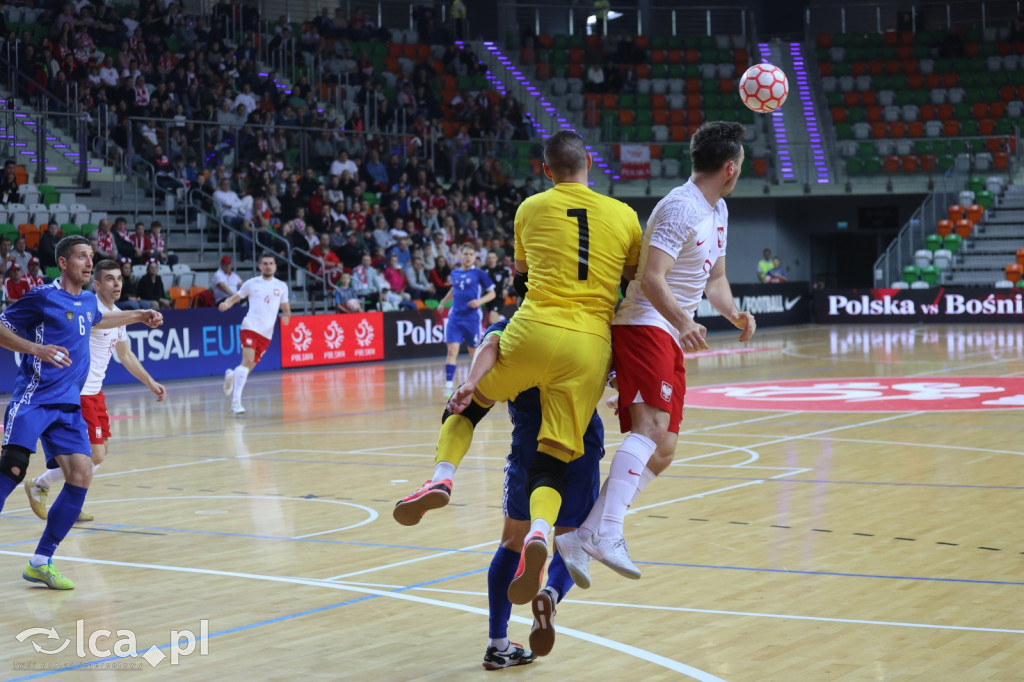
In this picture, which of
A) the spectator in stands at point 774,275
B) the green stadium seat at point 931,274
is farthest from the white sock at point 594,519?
the spectator in stands at point 774,275

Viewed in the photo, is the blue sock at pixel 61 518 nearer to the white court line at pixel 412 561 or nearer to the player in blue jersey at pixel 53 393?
the player in blue jersey at pixel 53 393

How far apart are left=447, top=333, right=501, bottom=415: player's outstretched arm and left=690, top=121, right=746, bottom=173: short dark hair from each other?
128 cm

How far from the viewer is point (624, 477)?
17.6 feet

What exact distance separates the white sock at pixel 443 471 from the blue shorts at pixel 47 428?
9.15ft

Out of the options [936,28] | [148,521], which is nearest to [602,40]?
[936,28]

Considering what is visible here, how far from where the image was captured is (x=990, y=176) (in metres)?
34.1

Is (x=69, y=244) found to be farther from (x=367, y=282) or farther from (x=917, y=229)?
(x=917, y=229)

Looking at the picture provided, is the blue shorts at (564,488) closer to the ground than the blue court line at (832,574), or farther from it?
farther from it

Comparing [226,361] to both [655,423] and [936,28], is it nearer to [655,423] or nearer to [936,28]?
[655,423]

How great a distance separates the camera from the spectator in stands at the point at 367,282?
2456cm

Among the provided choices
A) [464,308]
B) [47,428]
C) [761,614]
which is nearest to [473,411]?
[761,614]

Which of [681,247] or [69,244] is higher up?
[69,244]

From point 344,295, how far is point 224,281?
3.11 meters

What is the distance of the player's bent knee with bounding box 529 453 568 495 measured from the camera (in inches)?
202
